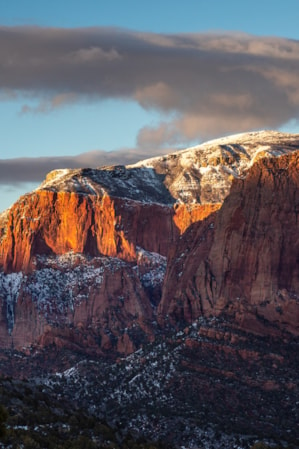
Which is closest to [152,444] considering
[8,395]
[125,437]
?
[125,437]

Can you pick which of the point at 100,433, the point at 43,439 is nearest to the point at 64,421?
the point at 100,433

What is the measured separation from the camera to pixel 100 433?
19150 centimetres

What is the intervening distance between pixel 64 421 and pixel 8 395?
888 centimetres

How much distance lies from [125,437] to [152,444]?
5771 mm

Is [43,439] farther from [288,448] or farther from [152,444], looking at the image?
[288,448]

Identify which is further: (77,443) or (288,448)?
(288,448)

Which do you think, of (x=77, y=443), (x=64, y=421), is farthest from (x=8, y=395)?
(x=77, y=443)

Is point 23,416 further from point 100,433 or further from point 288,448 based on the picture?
point 288,448

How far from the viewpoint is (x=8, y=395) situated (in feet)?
646

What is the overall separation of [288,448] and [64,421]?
25957 millimetres

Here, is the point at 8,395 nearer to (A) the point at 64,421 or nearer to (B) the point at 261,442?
(A) the point at 64,421

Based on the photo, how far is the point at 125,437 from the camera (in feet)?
647

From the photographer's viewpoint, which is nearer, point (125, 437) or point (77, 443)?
point (77, 443)

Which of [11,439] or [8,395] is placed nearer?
[11,439]
